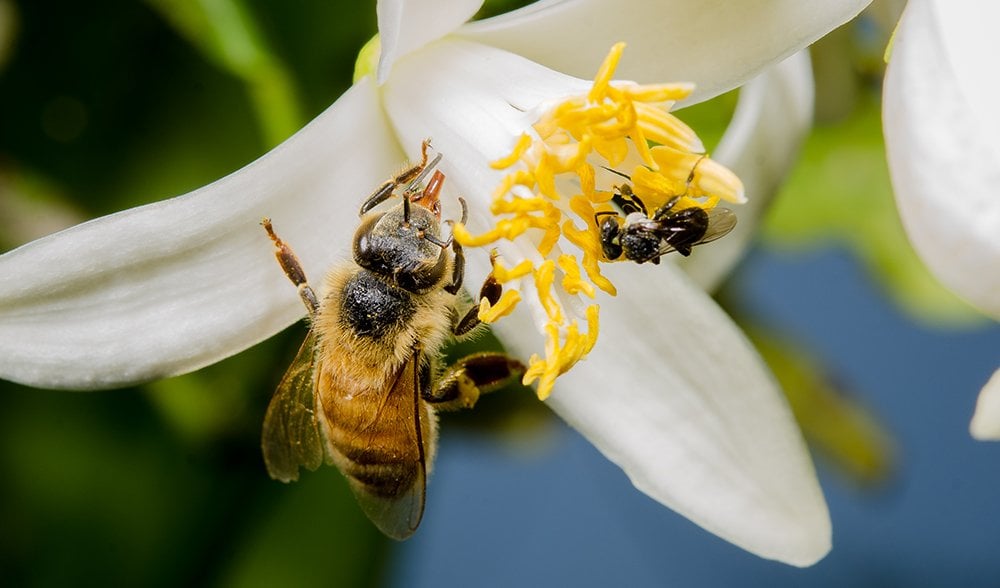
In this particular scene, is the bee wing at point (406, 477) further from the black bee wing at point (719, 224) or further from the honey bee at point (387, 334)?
the black bee wing at point (719, 224)

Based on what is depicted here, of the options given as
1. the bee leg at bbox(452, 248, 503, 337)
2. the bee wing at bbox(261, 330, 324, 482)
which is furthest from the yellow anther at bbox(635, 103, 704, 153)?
the bee wing at bbox(261, 330, 324, 482)

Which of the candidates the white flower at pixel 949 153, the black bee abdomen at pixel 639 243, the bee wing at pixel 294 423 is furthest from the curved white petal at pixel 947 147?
the bee wing at pixel 294 423

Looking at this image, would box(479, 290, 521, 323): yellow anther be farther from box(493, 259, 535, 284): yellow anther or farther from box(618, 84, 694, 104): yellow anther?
box(618, 84, 694, 104): yellow anther

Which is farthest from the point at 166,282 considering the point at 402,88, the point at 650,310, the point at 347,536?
the point at 347,536

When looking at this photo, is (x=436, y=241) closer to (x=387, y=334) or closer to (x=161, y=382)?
(x=387, y=334)

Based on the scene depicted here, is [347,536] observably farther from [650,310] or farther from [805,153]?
[805,153]
